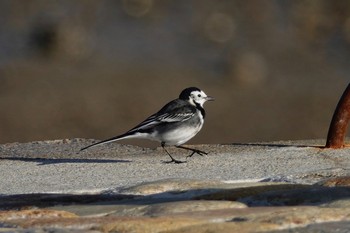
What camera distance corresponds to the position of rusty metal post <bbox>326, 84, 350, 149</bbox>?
26.0 ft

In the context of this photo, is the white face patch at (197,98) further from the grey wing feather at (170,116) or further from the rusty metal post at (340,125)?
the rusty metal post at (340,125)

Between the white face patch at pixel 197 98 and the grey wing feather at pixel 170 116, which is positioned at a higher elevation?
the white face patch at pixel 197 98

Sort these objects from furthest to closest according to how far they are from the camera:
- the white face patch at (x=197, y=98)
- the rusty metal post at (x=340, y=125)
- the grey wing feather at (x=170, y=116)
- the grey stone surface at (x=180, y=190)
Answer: the white face patch at (x=197, y=98)
the grey wing feather at (x=170, y=116)
the rusty metal post at (x=340, y=125)
the grey stone surface at (x=180, y=190)

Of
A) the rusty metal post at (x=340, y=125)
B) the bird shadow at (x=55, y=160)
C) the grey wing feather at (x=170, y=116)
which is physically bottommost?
the bird shadow at (x=55, y=160)

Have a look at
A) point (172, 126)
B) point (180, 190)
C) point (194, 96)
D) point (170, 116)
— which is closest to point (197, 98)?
point (194, 96)

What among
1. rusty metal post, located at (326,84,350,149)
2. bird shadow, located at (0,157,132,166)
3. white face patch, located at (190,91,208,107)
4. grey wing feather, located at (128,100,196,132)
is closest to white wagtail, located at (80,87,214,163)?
grey wing feather, located at (128,100,196,132)

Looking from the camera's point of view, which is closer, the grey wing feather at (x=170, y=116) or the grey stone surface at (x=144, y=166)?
the grey stone surface at (x=144, y=166)

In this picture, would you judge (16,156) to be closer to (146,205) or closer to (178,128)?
(178,128)

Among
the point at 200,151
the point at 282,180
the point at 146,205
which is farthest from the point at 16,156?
the point at 146,205

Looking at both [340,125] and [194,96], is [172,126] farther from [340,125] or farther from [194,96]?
[340,125]

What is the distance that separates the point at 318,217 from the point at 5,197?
5.79 ft

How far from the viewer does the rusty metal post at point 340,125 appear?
7.93m

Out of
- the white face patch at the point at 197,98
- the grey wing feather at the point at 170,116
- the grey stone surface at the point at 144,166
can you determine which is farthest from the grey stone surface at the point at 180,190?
the white face patch at the point at 197,98

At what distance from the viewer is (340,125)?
7.95 m
